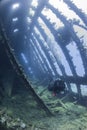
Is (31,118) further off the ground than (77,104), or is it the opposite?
(31,118)

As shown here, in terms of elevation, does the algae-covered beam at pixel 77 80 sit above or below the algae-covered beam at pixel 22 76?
below

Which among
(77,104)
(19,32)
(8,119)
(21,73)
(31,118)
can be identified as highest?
(19,32)

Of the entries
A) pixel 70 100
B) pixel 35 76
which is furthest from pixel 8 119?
pixel 35 76

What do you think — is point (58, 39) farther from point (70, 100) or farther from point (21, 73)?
point (21, 73)

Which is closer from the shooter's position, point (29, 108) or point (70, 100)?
point (29, 108)

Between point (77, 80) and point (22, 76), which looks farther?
point (77, 80)

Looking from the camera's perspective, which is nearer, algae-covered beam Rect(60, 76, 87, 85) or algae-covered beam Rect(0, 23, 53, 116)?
algae-covered beam Rect(0, 23, 53, 116)

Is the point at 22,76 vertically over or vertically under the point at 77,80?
over

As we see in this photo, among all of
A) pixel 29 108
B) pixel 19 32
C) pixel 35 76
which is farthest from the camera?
pixel 35 76

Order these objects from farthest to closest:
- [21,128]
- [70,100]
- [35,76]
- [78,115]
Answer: [35,76]
[70,100]
[78,115]
[21,128]

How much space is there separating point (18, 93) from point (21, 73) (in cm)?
396

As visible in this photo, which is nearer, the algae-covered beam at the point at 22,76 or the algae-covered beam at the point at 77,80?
the algae-covered beam at the point at 22,76

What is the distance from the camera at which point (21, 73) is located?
791cm

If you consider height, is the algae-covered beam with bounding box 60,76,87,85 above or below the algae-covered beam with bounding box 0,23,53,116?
below
